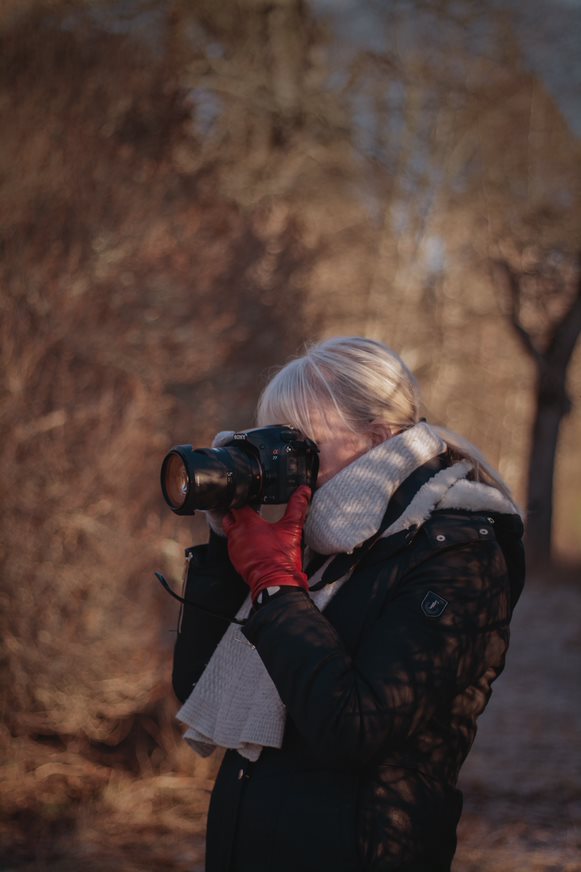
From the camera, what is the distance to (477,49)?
11242mm

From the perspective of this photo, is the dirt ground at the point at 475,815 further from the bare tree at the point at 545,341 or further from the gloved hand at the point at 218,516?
the bare tree at the point at 545,341

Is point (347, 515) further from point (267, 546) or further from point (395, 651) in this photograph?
point (395, 651)

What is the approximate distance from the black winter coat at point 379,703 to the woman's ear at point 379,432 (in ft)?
0.80

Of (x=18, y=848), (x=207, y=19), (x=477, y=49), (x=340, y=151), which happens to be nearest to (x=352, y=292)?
(x=340, y=151)

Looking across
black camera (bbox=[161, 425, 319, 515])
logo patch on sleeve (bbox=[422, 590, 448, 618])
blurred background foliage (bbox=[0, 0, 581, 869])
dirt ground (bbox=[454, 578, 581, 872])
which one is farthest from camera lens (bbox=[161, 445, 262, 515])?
dirt ground (bbox=[454, 578, 581, 872])

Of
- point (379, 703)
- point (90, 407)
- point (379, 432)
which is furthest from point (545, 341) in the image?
point (379, 703)

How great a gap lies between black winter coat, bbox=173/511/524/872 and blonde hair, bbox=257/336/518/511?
26 cm

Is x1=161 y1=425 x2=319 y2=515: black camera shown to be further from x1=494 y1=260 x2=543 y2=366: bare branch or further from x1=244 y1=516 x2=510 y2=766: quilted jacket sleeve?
x1=494 y1=260 x2=543 y2=366: bare branch

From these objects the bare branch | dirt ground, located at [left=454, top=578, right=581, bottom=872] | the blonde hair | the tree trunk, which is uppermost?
the bare branch

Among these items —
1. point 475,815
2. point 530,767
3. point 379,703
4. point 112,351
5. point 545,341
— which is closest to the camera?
point 379,703

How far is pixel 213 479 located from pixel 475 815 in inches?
132

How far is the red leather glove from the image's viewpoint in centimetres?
154

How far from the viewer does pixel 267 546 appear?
1.57 meters

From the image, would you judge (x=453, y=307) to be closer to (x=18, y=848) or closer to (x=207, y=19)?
(x=207, y=19)
